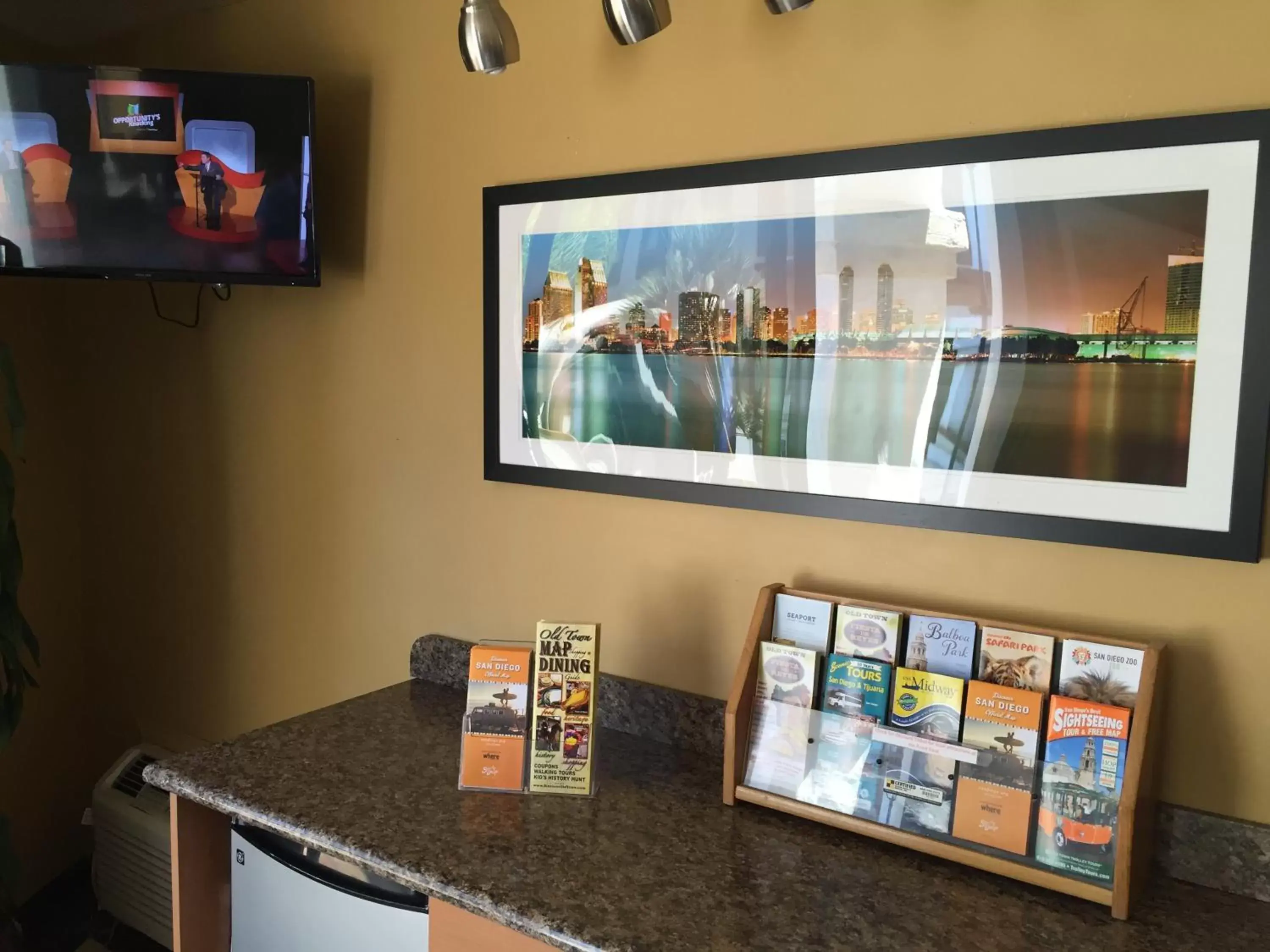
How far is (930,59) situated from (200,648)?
2.19 metres

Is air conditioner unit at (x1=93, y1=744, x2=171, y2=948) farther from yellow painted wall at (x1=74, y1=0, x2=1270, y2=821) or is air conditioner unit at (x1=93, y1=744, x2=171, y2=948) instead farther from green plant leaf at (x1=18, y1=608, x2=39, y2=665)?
green plant leaf at (x1=18, y1=608, x2=39, y2=665)

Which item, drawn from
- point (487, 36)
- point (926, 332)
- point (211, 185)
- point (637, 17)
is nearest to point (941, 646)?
point (926, 332)

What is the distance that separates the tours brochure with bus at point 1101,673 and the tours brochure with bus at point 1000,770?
0.18 ft

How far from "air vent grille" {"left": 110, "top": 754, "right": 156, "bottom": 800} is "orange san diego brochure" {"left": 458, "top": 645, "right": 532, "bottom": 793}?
4.39 feet

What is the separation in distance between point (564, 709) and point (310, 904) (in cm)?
49

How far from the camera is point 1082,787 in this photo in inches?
47.8

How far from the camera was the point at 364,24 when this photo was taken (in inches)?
79.1

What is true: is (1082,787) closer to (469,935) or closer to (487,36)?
(469,935)

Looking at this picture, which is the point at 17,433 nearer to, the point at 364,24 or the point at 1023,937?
the point at 364,24

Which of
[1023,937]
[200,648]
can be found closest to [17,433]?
[200,648]

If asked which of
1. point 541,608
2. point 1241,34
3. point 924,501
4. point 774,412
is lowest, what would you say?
point 541,608

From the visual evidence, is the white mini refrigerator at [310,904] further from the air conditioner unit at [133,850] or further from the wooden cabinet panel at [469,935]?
the air conditioner unit at [133,850]

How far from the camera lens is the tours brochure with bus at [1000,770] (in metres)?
1.25

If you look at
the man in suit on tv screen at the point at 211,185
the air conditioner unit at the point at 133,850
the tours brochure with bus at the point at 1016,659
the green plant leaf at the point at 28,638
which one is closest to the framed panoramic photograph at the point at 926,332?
the tours brochure with bus at the point at 1016,659
